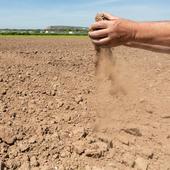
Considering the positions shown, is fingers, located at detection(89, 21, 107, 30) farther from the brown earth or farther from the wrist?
the brown earth

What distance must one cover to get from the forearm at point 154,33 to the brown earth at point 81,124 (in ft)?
6.99

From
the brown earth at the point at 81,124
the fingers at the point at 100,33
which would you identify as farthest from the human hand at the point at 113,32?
the brown earth at the point at 81,124

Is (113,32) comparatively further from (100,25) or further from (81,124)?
(81,124)

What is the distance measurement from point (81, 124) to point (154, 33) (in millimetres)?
3440

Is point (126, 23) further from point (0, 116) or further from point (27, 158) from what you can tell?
point (0, 116)

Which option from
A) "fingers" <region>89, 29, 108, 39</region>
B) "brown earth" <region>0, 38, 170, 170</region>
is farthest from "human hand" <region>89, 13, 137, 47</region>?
"brown earth" <region>0, 38, 170, 170</region>

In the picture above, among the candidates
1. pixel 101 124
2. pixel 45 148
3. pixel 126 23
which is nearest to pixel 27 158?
pixel 45 148

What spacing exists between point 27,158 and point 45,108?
2.08m

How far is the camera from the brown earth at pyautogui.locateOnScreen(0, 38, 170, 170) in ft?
A: 17.1

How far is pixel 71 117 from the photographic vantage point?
6707mm

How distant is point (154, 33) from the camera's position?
323 cm

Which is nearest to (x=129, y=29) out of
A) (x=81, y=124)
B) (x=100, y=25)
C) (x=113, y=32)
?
(x=113, y=32)

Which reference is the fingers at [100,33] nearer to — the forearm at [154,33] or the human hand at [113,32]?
the human hand at [113,32]

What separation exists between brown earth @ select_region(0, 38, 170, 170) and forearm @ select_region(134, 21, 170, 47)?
6.99 feet
